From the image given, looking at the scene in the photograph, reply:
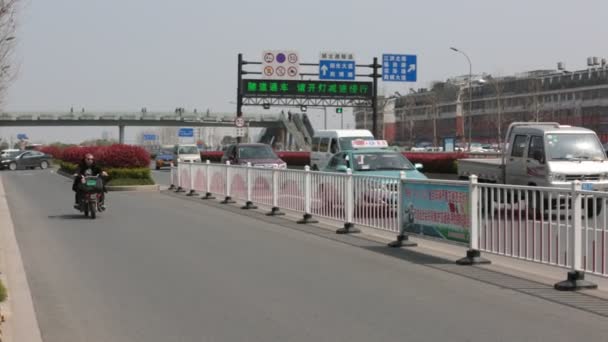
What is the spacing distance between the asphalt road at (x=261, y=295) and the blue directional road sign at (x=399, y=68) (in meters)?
30.9

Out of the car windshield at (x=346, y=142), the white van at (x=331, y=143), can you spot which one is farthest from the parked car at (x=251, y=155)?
the car windshield at (x=346, y=142)

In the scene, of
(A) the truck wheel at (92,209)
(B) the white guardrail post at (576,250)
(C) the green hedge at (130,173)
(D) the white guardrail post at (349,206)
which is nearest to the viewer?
(B) the white guardrail post at (576,250)

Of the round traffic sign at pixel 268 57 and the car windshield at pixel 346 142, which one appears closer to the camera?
the car windshield at pixel 346 142

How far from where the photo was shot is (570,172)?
18.5 m

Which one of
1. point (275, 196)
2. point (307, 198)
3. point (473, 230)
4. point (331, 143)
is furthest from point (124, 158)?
point (473, 230)

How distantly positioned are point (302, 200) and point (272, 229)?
1.96 m

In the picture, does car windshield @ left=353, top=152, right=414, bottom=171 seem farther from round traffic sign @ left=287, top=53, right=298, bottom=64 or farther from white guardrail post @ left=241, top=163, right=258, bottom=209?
round traffic sign @ left=287, top=53, right=298, bottom=64

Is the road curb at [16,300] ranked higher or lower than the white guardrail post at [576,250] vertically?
lower

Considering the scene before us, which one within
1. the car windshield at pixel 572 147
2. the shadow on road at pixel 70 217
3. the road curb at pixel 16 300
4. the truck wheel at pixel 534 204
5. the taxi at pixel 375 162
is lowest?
the shadow on road at pixel 70 217

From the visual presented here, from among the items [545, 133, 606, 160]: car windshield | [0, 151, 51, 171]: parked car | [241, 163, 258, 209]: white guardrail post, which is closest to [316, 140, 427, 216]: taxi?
[241, 163, 258, 209]: white guardrail post

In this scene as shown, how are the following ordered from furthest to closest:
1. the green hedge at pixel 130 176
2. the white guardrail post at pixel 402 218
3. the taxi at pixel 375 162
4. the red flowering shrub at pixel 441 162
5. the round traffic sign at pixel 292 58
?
A: 1. the round traffic sign at pixel 292 58
2. the red flowering shrub at pixel 441 162
3. the green hedge at pixel 130 176
4. the taxi at pixel 375 162
5. the white guardrail post at pixel 402 218

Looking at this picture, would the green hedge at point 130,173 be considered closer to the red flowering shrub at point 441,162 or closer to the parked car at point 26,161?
the red flowering shrub at point 441,162

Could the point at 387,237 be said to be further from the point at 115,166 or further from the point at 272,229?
the point at 115,166

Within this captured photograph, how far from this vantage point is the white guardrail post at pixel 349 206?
15758mm
